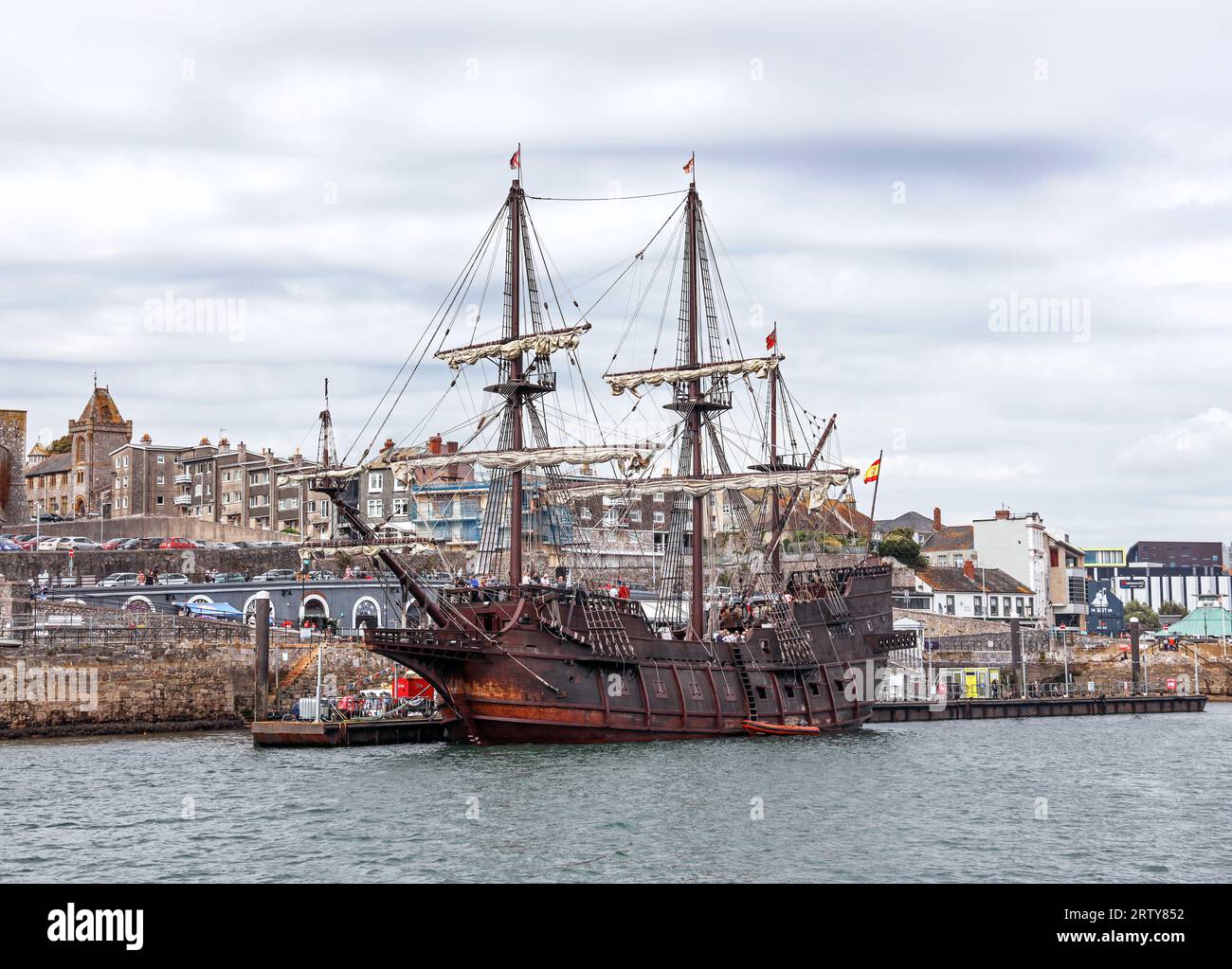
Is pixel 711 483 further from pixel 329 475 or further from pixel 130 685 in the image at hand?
pixel 130 685

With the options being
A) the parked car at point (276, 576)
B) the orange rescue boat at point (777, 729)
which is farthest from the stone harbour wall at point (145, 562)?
the orange rescue boat at point (777, 729)

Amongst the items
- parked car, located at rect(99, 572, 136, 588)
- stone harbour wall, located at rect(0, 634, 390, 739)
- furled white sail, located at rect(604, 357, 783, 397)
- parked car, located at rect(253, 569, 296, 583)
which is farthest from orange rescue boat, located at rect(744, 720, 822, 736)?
parked car, located at rect(99, 572, 136, 588)

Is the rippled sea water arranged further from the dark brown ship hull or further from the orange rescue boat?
the orange rescue boat

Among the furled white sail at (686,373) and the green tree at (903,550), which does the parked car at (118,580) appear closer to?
the furled white sail at (686,373)

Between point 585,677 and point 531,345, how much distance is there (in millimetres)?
13543

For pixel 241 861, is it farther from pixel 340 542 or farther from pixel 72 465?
pixel 72 465

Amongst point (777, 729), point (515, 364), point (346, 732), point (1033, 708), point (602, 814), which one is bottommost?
point (1033, 708)

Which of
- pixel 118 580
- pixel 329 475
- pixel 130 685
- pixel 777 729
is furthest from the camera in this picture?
pixel 118 580

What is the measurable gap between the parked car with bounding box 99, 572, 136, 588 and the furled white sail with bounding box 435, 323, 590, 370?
93.9 ft

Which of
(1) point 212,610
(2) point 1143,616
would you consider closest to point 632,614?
(1) point 212,610

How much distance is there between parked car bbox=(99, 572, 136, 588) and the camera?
74000 mm

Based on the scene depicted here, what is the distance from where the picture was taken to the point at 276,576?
78.3 m

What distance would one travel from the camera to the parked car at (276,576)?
74.9 metres

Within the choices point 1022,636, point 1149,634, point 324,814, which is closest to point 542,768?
point 324,814
